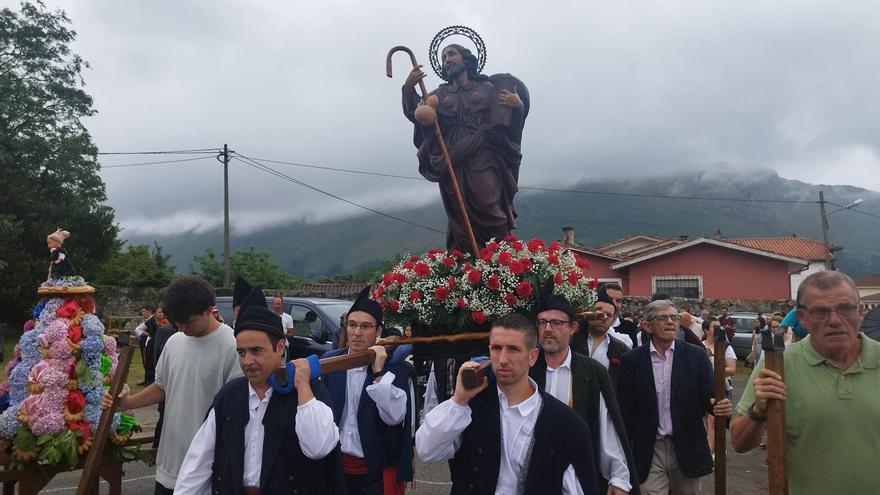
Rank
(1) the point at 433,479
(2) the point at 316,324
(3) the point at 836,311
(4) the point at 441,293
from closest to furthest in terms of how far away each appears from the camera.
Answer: (3) the point at 836,311 < (4) the point at 441,293 < (1) the point at 433,479 < (2) the point at 316,324

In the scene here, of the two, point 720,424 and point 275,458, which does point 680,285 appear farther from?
point 275,458

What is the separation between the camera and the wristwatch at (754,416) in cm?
284

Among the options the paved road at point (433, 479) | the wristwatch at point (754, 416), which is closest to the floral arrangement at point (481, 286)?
the wristwatch at point (754, 416)

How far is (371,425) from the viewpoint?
161 inches

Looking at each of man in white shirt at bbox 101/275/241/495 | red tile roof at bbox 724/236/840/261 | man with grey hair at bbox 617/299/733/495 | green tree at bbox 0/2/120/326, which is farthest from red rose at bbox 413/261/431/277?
red tile roof at bbox 724/236/840/261

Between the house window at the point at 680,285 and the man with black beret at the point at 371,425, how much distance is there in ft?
91.4

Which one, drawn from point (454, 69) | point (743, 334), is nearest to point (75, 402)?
point (454, 69)

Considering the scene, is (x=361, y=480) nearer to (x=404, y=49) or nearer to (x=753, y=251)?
(x=404, y=49)

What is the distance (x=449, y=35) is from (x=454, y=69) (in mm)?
331

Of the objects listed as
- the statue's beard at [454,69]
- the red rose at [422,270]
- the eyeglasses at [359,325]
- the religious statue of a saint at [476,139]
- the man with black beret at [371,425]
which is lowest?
the man with black beret at [371,425]

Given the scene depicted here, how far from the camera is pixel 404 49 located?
18.4 feet

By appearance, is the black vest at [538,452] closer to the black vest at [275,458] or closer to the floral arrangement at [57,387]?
the black vest at [275,458]

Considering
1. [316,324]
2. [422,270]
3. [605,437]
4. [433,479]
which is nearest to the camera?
[605,437]

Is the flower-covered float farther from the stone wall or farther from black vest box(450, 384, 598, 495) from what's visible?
the stone wall
